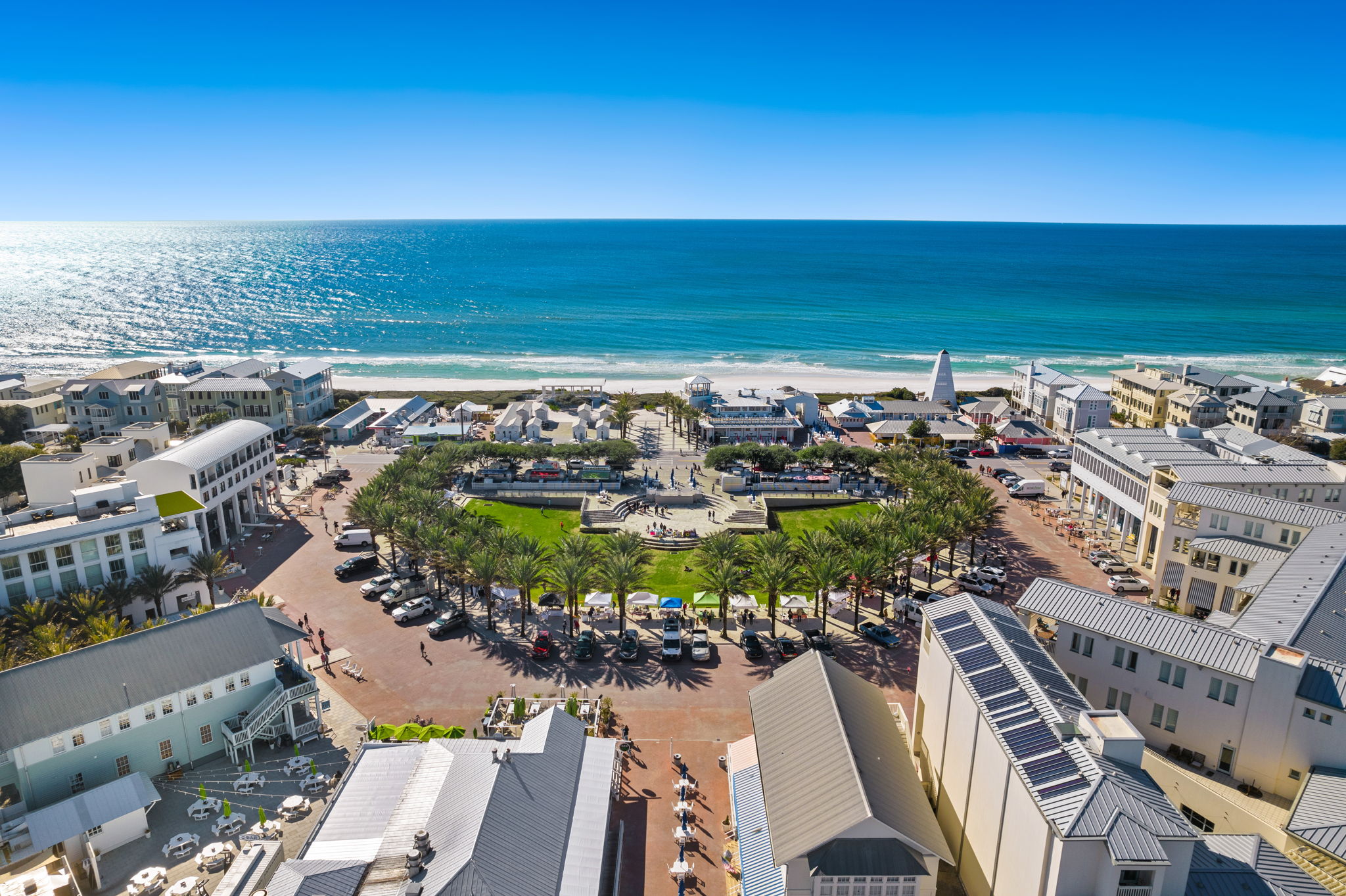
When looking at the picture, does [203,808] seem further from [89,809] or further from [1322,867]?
[1322,867]

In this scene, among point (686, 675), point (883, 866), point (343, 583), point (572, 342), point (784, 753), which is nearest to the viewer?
point (883, 866)

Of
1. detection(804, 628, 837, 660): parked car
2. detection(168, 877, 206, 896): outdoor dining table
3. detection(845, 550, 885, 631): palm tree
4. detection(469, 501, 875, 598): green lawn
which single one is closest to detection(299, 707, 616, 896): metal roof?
detection(168, 877, 206, 896): outdoor dining table

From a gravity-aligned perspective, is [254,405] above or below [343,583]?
above

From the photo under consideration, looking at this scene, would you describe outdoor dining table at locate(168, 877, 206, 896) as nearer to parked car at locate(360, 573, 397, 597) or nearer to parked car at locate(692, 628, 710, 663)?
parked car at locate(692, 628, 710, 663)

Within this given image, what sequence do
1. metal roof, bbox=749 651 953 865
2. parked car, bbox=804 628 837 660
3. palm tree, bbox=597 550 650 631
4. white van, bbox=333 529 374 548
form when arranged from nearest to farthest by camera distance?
metal roof, bbox=749 651 953 865
parked car, bbox=804 628 837 660
palm tree, bbox=597 550 650 631
white van, bbox=333 529 374 548

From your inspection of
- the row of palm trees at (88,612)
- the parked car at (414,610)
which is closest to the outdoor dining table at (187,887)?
the row of palm trees at (88,612)

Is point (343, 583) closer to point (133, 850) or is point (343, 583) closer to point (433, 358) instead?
point (133, 850)

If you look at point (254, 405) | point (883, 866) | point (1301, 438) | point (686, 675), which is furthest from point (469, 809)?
point (1301, 438)
